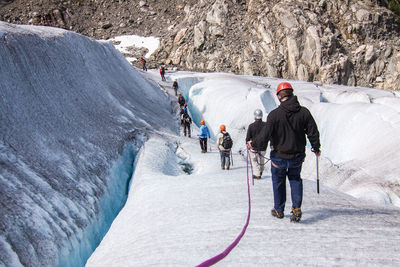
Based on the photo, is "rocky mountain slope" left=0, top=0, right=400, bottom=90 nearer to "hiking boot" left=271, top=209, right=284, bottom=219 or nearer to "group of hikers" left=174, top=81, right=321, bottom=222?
"hiking boot" left=271, top=209, right=284, bottom=219

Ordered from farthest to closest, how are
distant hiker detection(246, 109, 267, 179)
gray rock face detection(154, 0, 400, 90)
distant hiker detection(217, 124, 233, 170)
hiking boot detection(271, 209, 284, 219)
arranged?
gray rock face detection(154, 0, 400, 90) < distant hiker detection(217, 124, 233, 170) < distant hiker detection(246, 109, 267, 179) < hiking boot detection(271, 209, 284, 219)

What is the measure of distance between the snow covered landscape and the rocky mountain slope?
22.5 metres

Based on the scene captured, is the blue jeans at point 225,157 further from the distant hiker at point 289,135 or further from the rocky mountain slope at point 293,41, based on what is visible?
the rocky mountain slope at point 293,41

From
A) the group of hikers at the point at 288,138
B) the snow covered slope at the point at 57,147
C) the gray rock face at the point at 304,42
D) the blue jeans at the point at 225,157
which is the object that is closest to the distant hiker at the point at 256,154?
the blue jeans at the point at 225,157

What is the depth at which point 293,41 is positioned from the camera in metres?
36.8

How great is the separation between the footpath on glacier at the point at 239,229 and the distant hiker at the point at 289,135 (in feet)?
2.15

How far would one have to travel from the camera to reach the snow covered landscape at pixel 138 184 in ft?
14.2

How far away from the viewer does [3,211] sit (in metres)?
5.60

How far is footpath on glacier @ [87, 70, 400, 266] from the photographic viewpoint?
3.80 m

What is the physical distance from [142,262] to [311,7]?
136 ft

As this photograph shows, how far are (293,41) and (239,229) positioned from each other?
36.0 m

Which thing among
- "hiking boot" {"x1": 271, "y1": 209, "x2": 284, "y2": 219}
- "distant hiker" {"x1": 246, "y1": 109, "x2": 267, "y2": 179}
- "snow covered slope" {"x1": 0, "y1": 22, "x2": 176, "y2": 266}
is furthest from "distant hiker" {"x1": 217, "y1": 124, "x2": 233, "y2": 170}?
"hiking boot" {"x1": 271, "y1": 209, "x2": 284, "y2": 219}

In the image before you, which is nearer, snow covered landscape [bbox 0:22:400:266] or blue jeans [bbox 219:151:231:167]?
snow covered landscape [bbox 0:22:400:266]

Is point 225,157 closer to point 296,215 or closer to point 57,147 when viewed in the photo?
point 57,147
